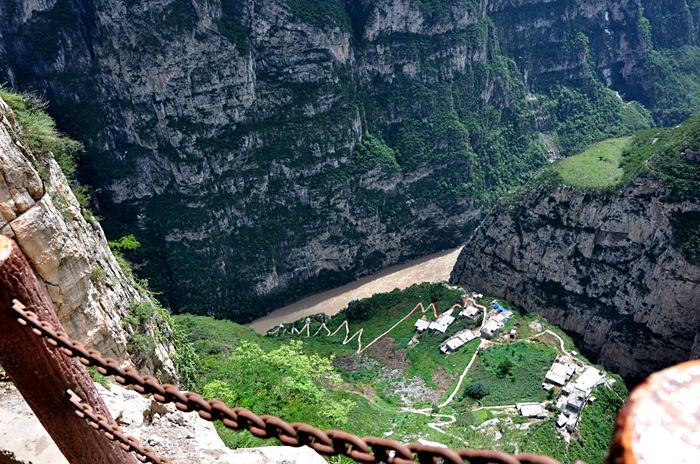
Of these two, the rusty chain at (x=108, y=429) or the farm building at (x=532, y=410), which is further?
the farm building at (x=532, y=410)

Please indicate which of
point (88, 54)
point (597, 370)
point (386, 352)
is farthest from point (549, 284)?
point (88, 54)

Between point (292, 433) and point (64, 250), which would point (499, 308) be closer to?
point (64, 250)

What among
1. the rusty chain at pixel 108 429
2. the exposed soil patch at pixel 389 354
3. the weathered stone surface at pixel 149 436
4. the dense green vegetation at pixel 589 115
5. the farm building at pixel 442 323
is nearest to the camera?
the rusty chain at pixel 108 429

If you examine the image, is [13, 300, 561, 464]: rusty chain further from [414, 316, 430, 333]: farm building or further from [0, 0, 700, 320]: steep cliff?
[0, 0, 700, 320]: steep cliff

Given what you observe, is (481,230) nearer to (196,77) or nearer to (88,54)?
(196,77)

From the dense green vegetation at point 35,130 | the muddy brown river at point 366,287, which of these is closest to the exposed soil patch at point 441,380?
the muddy brown river at point 366,287

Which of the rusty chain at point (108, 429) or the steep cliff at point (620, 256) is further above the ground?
the rusty chain at point (108, 429)

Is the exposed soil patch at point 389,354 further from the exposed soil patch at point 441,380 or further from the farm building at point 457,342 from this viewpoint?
Answer: the farm building at point 457,342
